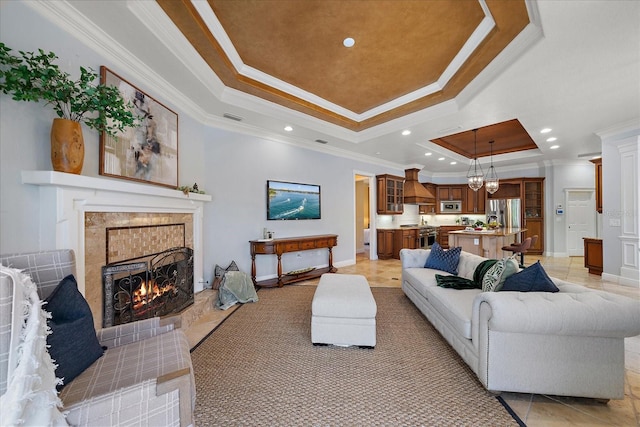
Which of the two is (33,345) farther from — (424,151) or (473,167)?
(473,167)

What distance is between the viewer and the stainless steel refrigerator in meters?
7.65

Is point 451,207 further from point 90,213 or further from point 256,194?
point 90,213

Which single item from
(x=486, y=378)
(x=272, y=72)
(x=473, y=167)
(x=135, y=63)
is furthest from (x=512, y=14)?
(x=473, y=167)

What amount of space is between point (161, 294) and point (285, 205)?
2.61 metres

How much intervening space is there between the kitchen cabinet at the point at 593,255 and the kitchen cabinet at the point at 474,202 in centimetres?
322

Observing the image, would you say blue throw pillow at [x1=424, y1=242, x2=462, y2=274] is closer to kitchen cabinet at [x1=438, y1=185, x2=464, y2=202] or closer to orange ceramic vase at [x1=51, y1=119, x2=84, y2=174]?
orange ceramic vase at [x1=51, y1=119, x2=84, y2=174]

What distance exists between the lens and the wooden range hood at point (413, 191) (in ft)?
24.9

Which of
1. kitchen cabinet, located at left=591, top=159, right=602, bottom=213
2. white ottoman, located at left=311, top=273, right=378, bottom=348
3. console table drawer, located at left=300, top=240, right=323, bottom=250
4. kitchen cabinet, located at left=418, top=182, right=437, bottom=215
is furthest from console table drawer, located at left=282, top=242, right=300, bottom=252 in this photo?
kitchen cabinet, located at left=591, top=159, right=602, bottom=213

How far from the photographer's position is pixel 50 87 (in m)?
1.58

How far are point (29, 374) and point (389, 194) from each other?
6.94 meters

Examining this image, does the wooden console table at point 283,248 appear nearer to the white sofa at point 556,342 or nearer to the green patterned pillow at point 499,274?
the green patterned pillow at point 499,274

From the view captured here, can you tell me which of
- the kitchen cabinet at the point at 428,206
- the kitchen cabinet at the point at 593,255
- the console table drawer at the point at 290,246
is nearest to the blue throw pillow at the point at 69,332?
the console table drawer at the point at 290,246

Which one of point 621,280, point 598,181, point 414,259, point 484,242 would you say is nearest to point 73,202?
point 414,259

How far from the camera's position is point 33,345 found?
33.7 inches
